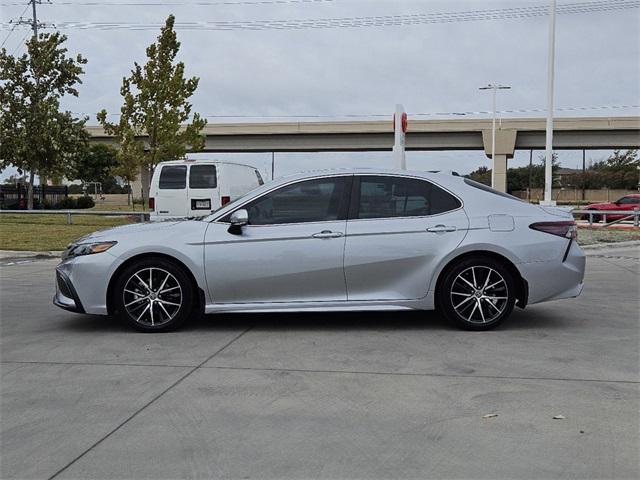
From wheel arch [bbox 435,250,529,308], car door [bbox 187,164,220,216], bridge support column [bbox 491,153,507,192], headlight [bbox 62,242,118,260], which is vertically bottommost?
wheel arch [bbox 435,250,529,308]

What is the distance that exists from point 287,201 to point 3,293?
16.4 feet

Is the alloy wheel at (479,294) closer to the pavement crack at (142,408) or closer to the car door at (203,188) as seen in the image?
the pavement crack at (142,408)

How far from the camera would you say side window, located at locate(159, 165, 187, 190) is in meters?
18.0

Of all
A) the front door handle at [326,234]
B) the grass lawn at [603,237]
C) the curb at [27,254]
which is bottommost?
the curb at [27,254]

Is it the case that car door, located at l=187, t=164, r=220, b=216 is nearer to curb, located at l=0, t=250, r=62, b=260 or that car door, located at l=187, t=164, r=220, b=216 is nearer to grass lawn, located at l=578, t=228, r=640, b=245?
curb, located at l=0, t=250, r=62, b=260

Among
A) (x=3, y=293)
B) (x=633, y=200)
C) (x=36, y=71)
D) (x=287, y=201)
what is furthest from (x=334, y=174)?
(x=36, y=71)

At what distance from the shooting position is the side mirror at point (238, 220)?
650 centimetres

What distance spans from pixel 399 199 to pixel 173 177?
1220cm

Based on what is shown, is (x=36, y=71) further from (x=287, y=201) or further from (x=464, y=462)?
(x=464, y=462)

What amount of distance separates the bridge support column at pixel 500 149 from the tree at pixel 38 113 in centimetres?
3816

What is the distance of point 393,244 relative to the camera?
658cm

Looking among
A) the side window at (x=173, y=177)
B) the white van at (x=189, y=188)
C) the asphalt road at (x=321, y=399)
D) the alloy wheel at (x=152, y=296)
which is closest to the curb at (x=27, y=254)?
the white van at (x=189, y=188)

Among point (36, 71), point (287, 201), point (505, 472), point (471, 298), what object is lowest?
point (505, 472)

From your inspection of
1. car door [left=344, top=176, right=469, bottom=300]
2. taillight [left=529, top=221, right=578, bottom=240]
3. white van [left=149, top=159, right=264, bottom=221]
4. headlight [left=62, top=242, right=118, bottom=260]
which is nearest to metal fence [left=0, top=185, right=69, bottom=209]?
white van [left=149, top=159, right=264, bottom=221]
